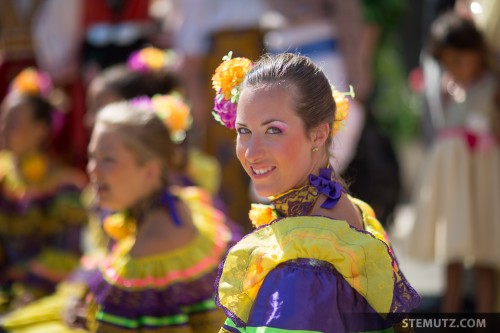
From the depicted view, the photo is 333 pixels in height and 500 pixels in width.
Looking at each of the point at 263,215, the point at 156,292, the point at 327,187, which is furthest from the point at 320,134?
the point at 156,292

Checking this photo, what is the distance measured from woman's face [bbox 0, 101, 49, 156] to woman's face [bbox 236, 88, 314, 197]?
288 cm

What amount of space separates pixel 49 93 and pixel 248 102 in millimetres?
3196

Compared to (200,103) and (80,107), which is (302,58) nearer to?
(200,103)

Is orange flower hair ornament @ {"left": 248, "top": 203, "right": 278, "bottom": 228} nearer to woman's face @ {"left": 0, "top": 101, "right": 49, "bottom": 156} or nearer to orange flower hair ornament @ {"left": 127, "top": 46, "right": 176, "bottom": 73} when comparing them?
orange flower hair ornament @ {"left": 127, "top": 46, "right": 176, "bottom": 73}

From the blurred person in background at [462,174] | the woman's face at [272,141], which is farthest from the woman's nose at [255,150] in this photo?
the blurred person in background at [462,174]

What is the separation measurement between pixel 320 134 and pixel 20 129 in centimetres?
299

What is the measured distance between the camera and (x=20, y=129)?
513cm

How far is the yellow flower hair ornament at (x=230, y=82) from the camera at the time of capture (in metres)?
2.71

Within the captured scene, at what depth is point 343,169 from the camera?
4.56 meters

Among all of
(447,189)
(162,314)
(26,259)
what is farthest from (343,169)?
(26,259)

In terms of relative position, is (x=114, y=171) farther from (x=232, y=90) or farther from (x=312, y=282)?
(x=312, y=282)

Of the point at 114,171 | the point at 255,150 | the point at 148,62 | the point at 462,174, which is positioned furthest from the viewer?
the point at 148,62

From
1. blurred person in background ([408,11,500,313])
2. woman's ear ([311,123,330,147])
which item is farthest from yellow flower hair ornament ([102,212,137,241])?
blurred person in background ([408,11,500,313])

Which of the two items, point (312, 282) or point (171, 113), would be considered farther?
point (171, 113)
